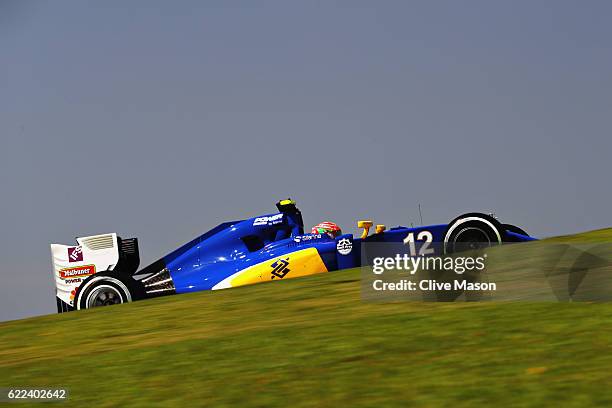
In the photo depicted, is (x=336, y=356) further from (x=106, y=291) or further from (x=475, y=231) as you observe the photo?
(x=106, y=291)

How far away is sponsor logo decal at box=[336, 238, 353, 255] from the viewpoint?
15984 millimetres

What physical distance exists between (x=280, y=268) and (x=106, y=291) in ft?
10.4

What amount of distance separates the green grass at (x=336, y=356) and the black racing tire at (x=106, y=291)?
401 cm

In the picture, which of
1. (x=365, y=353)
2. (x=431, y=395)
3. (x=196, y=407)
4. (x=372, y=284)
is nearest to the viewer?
(x=431, y=395)

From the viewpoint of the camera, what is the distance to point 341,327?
30.7 feet

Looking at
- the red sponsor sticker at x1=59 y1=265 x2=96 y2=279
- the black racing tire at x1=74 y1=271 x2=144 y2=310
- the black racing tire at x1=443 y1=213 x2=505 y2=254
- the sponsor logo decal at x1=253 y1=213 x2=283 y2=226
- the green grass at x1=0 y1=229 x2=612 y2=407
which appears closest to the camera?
the green grass at x1=0 y1=229 x2=612 y2=407

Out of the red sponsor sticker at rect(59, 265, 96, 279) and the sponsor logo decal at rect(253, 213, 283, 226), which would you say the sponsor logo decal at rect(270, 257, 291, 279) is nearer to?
the sponsor logo decal at rect(253, 213, 283, 226)

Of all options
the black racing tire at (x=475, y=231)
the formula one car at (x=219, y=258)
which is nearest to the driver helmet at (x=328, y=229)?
the formula one car at (x=219, y=258)

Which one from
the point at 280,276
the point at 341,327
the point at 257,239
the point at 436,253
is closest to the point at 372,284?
the point at 436,253

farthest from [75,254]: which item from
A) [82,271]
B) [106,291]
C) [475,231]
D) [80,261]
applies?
[475,231]

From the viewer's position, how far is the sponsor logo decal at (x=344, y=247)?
16.0m

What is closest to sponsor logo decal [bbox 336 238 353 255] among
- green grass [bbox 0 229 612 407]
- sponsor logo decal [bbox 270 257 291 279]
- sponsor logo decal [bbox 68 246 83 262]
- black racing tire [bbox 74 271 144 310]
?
sponsor logo decal [bbox 270 257 291 279]

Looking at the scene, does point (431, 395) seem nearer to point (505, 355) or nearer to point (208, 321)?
point (505, 355)

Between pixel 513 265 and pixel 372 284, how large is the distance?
181 centimetres
